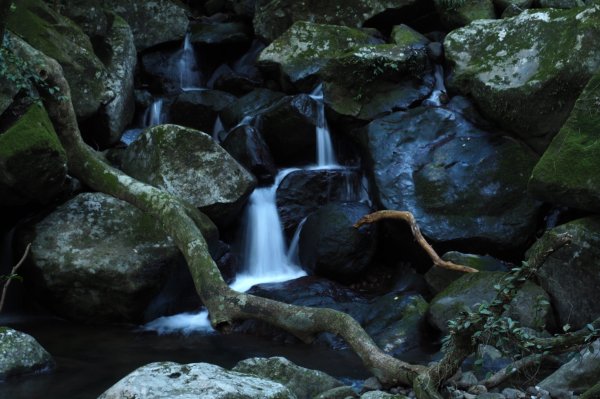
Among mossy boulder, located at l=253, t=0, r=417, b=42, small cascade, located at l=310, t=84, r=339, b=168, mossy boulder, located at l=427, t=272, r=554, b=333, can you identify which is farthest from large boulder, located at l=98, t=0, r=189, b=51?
mossy boulder, located at l=427, t=272, r=554, b=333

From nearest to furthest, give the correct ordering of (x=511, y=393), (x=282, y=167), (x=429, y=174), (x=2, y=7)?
(x=511, y=393) < (x=2, y=7) < (x=429, y=174) < (x=282, y=167)

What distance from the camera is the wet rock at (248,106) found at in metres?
11.4

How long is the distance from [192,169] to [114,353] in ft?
9.38

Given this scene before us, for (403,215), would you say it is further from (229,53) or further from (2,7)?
(229,53)

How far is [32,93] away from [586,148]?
19.7 feet

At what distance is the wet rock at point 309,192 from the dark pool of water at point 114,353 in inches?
102

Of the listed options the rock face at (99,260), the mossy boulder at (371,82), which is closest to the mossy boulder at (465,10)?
the mossy boulder at (371,82)

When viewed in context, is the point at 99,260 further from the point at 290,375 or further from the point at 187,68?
the point at 187,68

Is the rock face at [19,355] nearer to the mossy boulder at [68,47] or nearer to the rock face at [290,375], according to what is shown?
the rock face at [290,375]

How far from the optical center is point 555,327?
24.2 ft

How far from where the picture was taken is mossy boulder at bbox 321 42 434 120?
10820 mm

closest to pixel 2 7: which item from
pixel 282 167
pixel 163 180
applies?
pixel 163 180

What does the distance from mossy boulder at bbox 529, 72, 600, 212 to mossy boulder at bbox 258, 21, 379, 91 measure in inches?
186

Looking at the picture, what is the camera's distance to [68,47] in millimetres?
10000
